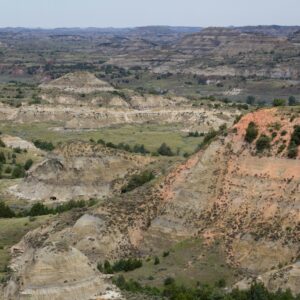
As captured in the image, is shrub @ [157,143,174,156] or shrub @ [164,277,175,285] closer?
shrub @ [164,277,175,285]

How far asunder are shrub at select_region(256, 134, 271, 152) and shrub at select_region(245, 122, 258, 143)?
877 millimetres

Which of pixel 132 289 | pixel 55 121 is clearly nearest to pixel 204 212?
pixel 132 289

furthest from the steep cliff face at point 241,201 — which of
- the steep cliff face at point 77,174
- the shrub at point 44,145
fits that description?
the shrub at point 44,145

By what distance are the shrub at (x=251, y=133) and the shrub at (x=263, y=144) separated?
2.88 feet

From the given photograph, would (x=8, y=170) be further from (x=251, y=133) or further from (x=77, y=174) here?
(x=251, y=133)

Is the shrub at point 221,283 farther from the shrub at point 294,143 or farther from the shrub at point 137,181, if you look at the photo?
the shrub at point 137,181

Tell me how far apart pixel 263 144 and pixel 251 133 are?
1.64 metres

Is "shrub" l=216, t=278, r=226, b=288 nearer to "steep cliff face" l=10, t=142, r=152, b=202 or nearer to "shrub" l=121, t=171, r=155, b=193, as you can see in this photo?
"shrub" l=121, t=171, r=155, b=193

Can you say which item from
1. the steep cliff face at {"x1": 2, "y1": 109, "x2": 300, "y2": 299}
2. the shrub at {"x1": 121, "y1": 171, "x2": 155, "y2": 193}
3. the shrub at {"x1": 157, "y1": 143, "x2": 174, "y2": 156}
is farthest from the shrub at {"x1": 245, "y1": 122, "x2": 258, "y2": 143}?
the shrub at {"x1": 157, "y1": 143, "x2": 174, "y2": 156}

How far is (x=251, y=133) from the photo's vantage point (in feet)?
184

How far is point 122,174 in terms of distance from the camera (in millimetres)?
84375

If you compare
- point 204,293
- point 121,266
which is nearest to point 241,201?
point 121,266

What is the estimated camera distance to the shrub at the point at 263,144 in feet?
180

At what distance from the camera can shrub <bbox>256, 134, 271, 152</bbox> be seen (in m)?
54.8
